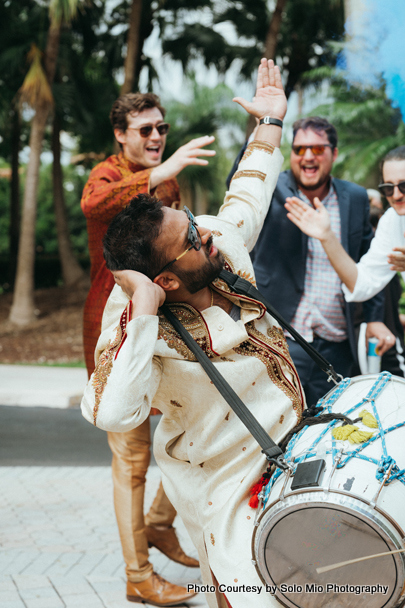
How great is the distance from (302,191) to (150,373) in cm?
207

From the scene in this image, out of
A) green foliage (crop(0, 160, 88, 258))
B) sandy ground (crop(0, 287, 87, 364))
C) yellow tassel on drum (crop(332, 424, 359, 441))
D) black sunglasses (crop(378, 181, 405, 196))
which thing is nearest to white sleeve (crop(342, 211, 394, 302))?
black sunglasses (crop(378, 181, 405, 196))

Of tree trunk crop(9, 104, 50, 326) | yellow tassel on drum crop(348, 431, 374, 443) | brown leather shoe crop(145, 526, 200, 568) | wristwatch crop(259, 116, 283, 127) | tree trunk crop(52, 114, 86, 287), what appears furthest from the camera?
tree trunk crop(52, 114, 86, 287)

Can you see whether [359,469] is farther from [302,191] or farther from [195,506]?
[302,191]

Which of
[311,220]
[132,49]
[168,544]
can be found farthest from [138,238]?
[132,49]

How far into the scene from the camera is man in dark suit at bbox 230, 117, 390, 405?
11.4 feet

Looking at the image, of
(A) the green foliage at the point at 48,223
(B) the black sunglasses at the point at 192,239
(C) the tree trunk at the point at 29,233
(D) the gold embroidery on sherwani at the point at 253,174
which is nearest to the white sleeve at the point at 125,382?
(B) the black sunglasses at the point at 192,239

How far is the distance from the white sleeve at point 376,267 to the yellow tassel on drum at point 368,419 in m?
1.40

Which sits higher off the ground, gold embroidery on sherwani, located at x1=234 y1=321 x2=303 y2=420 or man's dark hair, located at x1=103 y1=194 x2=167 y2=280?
man's dark hair, located at x1=103 y1=194 x2=167 y2=280

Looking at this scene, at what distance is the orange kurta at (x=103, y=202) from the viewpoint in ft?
9.53

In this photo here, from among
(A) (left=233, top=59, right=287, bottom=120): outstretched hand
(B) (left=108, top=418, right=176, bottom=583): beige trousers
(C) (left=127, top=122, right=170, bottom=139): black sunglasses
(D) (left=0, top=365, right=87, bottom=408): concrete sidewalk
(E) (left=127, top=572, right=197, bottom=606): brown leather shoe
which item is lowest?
(D) (left=0, top=365, right=87, bottom=408): concrete sidewalk

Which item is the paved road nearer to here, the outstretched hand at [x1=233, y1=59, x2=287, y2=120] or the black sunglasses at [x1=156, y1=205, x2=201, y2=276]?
the outstretched hand at [x1=233, y1=59, x2=287, y2=120]

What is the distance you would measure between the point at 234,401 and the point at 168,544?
1917mm

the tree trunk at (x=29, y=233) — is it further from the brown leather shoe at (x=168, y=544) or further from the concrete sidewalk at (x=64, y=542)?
the brown leather shoe at (x=168, y=544)

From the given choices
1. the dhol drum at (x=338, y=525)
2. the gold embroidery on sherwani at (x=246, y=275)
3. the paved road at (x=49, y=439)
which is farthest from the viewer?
the paved road at (x=49, y=439)
